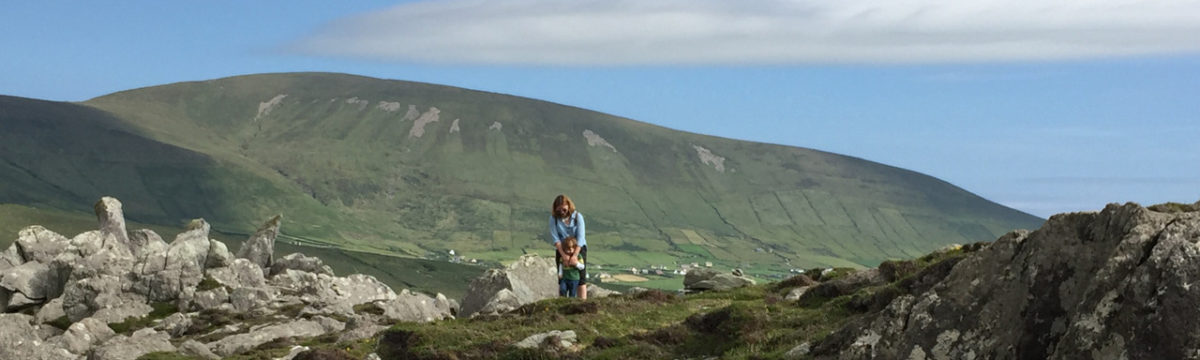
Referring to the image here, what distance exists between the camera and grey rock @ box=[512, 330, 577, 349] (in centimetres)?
3888

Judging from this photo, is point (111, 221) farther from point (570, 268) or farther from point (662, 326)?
point (662, 326)

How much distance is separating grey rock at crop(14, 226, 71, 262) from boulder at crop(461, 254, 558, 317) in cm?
4732

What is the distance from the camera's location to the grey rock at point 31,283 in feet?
298

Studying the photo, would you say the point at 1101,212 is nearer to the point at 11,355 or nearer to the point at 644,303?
the point at 644,303

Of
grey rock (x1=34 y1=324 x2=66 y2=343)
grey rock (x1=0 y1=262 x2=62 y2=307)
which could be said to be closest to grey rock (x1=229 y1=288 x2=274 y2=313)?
grey rock (x1=34 y1=324 x2=66 y2=343)

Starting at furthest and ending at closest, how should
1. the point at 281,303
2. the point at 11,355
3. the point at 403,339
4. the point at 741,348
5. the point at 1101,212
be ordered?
the point at 281,303 → the point at 11,355 → the point at 403,339 → the point at 741,348 → the point at 1101,212

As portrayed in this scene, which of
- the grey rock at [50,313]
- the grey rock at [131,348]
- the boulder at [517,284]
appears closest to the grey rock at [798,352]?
the boulder at [517,284]

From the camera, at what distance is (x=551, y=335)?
39.5 meters

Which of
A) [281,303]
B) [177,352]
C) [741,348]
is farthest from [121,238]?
[741,348]

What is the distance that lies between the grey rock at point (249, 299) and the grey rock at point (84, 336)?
1084cm

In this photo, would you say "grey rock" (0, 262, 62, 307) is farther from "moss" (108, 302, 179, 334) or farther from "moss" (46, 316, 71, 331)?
"moss" (108, 302, 179, 334)

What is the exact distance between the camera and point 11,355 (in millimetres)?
64438

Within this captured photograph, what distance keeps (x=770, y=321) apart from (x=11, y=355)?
4442 centimetres

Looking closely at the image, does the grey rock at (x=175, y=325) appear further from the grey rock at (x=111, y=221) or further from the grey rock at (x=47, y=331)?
the grey rock at (x=111, y=221)
